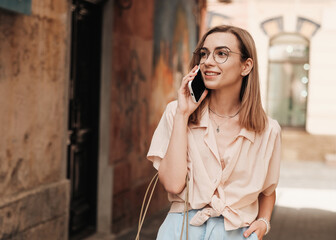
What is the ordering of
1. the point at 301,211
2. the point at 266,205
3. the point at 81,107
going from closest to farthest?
the point at 266,205
the point at 81,107
the point at 301,211

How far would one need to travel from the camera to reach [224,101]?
2.44 m

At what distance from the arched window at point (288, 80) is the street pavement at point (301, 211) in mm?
3832

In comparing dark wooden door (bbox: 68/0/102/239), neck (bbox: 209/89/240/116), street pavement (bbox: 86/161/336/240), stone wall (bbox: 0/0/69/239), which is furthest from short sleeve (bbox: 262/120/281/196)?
street pavement (bbox: 86/161/336/240)

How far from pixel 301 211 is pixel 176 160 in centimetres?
695

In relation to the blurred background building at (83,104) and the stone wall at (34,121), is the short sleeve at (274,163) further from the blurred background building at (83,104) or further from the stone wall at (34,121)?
the stone wall at (34,121)

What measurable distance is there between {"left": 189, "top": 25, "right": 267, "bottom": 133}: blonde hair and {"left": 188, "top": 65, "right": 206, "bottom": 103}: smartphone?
3.0 inches

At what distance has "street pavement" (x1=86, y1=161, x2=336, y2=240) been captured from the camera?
7113mm

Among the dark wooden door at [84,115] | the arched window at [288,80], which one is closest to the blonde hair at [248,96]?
the dark wooden door at [84,115]

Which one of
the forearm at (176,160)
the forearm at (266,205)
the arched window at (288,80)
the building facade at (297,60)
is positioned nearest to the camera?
the forearm at (176,160)

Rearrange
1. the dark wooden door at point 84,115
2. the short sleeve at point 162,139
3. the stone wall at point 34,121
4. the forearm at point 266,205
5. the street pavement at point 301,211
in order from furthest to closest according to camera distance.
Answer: the street pavement at point 301,211, the dark wooden door at point 84,115, the stone wall at point 34,121, the forearm at point 266,205, the short sleeve at point 162,139

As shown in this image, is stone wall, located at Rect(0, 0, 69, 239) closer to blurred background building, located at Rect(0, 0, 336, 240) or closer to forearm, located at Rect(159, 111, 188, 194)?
blurred background building, located at Rect(0, 0, 336, 240)

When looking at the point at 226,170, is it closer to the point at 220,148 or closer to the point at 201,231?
the point at 220,148

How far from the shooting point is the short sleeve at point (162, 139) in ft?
7.75

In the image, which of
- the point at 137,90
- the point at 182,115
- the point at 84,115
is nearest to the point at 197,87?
the point at 182,115
